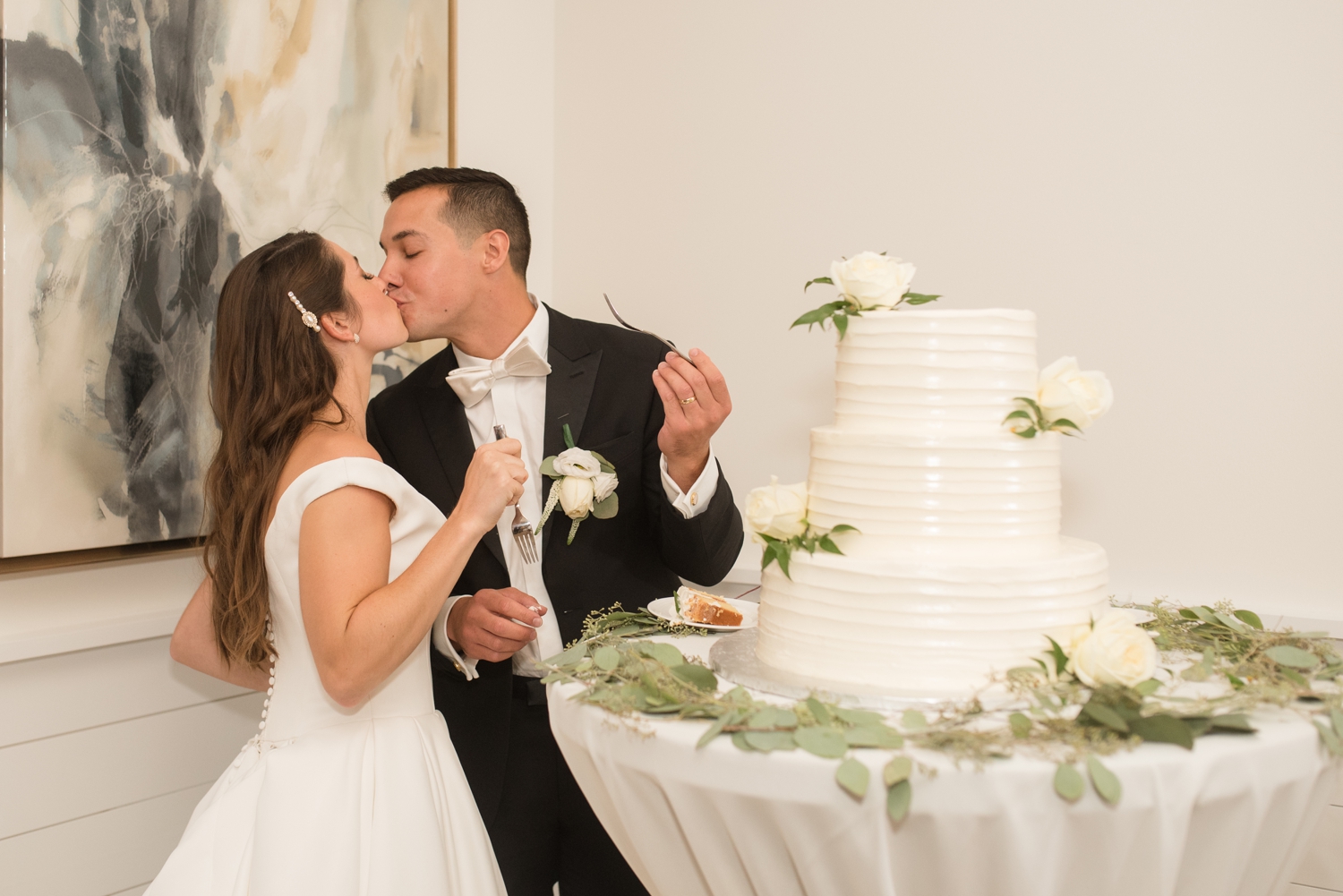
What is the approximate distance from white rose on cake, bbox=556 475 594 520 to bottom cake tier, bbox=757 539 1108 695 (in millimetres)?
807

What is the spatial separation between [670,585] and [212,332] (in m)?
1.46

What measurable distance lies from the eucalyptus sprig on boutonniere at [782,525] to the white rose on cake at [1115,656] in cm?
39

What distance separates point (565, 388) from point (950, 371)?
138 cm

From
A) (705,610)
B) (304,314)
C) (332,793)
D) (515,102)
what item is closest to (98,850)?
(332,793)

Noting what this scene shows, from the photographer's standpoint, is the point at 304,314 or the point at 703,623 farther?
the point at 304,314

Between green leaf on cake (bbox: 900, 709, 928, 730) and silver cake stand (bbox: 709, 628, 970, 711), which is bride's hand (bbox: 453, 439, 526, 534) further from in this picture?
green leaf on cake (bbox: 900, 709, 928, 730)

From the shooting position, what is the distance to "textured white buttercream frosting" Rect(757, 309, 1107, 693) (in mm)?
1403

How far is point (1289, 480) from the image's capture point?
2670 millimetres

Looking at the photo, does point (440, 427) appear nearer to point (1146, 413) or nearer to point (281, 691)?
point (281, 691)

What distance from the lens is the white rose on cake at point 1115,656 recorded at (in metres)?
1.30

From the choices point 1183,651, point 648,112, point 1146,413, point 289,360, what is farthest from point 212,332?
point 1146,413

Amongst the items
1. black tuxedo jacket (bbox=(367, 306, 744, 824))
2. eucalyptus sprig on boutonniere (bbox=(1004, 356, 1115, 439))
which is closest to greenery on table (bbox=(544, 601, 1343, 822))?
eucalyptus sprig on boutonniere (bbox=(1004, 356, 1115, 439))

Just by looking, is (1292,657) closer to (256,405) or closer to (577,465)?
(577,465)

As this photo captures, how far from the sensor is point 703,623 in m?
2.02
